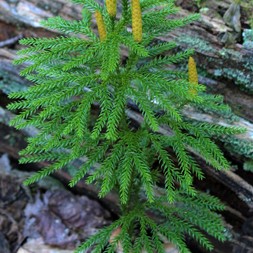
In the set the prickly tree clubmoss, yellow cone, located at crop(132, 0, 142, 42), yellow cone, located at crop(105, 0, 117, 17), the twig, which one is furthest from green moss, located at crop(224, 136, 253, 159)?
the twig

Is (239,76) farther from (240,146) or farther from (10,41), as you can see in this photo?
(10,41)

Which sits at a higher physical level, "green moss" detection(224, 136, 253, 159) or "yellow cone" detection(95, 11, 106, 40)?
"yellow cone" detection(95, 11, 106, 40)

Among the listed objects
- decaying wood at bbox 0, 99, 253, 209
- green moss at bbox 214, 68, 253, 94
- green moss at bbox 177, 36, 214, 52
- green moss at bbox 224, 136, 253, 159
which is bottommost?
decaying wood at bbox 0, 99, 253, 209

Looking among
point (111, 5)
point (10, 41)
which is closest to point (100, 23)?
point (111, 5)

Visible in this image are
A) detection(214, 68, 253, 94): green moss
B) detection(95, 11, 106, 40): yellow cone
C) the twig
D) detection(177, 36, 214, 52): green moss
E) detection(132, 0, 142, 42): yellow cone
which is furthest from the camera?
the twig

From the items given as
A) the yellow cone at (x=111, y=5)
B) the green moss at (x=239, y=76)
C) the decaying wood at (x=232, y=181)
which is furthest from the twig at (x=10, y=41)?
the yellow cone at (x=111, y=5)

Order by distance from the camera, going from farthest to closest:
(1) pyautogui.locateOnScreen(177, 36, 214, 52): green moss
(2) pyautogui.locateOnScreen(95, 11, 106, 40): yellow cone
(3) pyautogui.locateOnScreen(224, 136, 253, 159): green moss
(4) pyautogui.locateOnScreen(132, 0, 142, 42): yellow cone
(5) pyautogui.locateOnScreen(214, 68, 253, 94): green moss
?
(1) pyautogui.locateOnScreen(177, 36, 214, 52): green moss < (5) pyautogui.locateOnScreen(214, 68, 253, 94): green moss < (3) pyautogui.locateOnScreen(224, 136, 253, 159): green moss < (2) pyautogui.locateOnScreen(95, 11, 106, 40): yellow cone < (4) pyautogui.locateOnScreen(132, 0, 142, 42): yellow cone

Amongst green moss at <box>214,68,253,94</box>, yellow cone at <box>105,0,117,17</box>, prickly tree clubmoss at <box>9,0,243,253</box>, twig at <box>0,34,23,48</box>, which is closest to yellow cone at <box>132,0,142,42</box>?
prickly tree clubmoss at <box>9,0,243,253</box>

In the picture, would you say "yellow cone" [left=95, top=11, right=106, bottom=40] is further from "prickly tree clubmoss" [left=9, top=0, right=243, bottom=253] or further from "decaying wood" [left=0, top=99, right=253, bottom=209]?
"decaying wood" [left=0, top=99, right=253, bottom=209]

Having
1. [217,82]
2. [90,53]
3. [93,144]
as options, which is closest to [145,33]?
[90,53]

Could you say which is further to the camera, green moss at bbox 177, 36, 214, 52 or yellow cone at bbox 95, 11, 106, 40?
green moss at bbox 177, 36, 214, 52

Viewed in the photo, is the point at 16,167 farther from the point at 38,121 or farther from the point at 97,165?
the point at 38,121

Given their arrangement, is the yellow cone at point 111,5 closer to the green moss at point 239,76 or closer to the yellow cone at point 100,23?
the yellow cone at point 100,23
